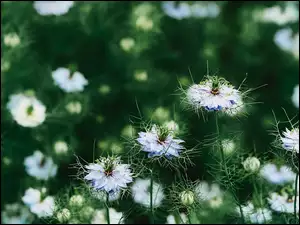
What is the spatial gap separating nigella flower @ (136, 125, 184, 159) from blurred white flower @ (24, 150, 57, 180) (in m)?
1.04

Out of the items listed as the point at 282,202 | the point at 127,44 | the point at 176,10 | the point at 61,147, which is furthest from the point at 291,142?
the point at 176,10

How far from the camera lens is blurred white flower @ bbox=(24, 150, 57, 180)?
7.16 feet

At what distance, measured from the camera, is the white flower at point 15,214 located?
2.12 metres

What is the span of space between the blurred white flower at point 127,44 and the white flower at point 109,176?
4.65 feet

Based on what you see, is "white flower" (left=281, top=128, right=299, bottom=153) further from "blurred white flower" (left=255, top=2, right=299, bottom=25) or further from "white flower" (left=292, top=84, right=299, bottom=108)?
"blurred white flower" (left=255, top=2, right=299, bottom=25)

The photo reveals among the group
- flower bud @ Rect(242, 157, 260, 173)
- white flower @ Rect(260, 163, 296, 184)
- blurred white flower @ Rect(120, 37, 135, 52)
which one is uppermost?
blurred white flower @ Rect(120, 37, 135, 52)

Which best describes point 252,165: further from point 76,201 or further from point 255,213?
point 76,201

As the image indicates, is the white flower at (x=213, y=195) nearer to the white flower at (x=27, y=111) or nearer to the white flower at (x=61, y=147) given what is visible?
the white flower at (x=61, y=147)

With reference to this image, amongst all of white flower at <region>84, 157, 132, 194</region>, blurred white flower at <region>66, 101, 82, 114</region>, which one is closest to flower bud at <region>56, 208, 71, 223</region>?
white flower at <region>84, 157, 132, 194</region>

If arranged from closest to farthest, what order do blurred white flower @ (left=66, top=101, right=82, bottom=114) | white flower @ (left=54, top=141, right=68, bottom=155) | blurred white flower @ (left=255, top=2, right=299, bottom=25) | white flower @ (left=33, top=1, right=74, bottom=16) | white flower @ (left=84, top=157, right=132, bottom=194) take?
white flower @ (left=84, top=157, right=132, bottom=194) < white flower @ (left=54, top=141, right=68, bottom=155) < blurred white flower @ (left=66, top=101, right=82, bottom=114) < white flower @ (left=33, top=1, right=74, bottom=16) < blurred white flower @ (left=255, top=2, right=299, bottom=25)

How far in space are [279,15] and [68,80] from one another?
47.8 inches

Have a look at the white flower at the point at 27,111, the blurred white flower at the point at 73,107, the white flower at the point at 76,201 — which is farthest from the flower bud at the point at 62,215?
the blurred white flower at the point at 73,107

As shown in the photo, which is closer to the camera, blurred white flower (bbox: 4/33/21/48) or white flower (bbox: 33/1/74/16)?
blurred white flower (bbox: 4/33/21/48)

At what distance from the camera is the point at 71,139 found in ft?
7.69
